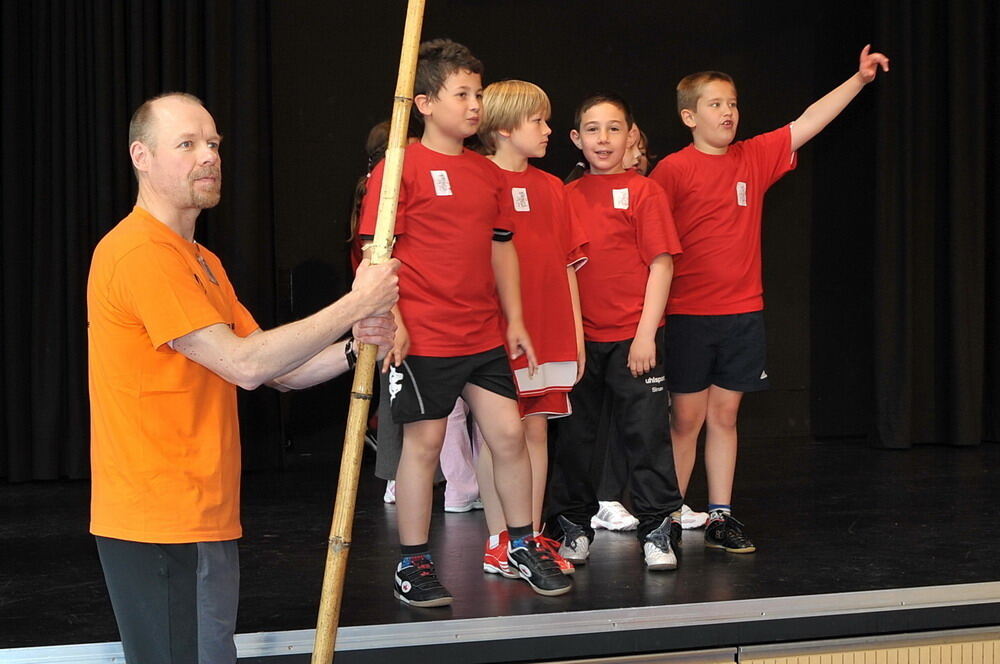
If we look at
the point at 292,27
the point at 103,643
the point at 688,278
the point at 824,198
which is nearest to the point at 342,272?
the point at 292,27

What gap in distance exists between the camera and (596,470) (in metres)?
4.12

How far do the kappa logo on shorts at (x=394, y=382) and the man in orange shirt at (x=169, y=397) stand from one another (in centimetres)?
72

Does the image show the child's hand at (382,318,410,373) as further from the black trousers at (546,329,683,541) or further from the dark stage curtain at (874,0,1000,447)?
the dark stage curtain at (874,0,1000,447)

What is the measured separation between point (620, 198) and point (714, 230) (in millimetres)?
307

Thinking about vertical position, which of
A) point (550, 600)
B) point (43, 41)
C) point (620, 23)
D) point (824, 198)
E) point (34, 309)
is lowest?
point (550, 600)

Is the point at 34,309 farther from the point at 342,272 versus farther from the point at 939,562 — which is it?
the point at 939,562

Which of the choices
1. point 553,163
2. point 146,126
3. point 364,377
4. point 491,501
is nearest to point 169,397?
point 364,377

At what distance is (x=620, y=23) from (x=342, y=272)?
1.72 meters

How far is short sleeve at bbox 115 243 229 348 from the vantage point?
1688 mm

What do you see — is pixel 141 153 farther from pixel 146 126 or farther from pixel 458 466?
pixel 458 466

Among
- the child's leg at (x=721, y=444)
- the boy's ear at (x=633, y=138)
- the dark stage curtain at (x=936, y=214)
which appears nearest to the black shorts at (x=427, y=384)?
the child's leg at (x=721, y=444)

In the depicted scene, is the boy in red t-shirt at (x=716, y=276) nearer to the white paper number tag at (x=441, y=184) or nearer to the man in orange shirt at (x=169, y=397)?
the white paper number tag at (x=441, y=184)

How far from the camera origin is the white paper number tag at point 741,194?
3150mm

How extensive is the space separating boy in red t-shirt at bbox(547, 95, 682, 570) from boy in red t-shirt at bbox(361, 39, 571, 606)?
0.39m
